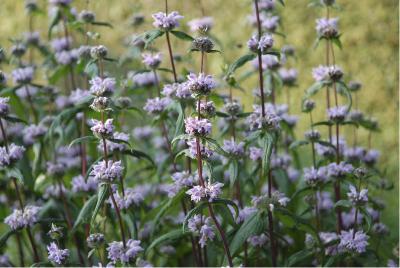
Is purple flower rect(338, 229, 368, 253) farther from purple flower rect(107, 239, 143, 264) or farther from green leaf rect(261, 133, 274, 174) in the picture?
purple flower rect(107, 239, 143, 264)

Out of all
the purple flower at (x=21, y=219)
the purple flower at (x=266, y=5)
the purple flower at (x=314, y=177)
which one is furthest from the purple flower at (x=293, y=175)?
the purple flower at (x=21, y=219)

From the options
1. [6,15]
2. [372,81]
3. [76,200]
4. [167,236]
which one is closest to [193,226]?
[167,236]

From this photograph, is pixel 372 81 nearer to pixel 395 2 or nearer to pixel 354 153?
pixel 395 2

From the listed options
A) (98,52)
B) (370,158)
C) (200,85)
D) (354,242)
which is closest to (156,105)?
(98,52)

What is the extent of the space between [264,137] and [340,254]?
0.48 m

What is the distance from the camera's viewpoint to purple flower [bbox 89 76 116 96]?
1.93m

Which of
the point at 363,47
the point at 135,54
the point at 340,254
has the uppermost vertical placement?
the point at 363,47

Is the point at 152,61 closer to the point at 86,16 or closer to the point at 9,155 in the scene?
the point at 86,16

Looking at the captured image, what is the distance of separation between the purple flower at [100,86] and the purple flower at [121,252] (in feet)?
1.51

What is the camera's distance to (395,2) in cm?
404

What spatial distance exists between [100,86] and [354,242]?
0.95 metres

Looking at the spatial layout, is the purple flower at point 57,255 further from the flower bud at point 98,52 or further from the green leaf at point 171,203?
the flower bud at point 98,52

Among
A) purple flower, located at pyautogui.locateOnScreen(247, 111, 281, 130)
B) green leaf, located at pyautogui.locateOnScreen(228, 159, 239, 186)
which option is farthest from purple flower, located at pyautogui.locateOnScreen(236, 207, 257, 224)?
purple flower, located at pyautogui.locateOnScreen(247, 111, 281, 130)

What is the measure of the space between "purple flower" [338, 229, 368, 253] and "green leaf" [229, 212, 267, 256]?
0.95ft
